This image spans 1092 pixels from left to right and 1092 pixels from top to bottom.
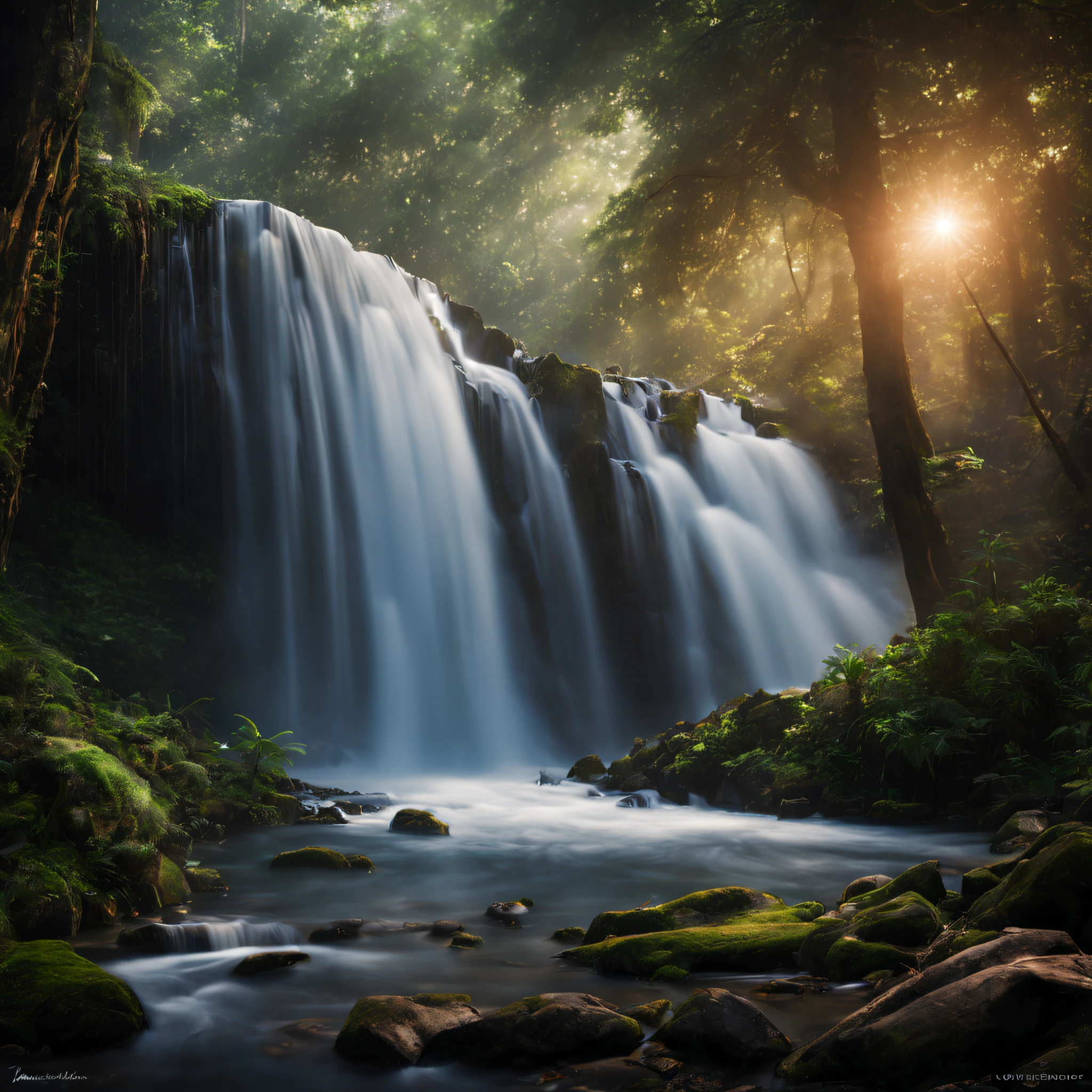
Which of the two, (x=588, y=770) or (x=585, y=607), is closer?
(x=588, y=770)

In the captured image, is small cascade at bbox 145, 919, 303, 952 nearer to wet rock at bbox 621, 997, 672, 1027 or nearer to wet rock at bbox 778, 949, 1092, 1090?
wet rock at bbox 621, 997, 672, 1027

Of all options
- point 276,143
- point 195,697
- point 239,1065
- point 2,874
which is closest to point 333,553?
point 195,697

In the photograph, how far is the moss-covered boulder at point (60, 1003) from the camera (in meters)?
3.14

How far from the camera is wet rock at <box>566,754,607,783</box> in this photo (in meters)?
11.7

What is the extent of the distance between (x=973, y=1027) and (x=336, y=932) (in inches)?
149

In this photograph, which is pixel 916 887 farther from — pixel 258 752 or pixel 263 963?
pixel 258 752

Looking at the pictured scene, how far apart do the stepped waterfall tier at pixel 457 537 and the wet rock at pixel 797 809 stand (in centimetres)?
576

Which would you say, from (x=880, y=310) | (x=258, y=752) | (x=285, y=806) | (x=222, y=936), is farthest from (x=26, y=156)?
(x=880, y=310)

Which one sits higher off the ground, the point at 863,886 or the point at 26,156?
the point at 26,156

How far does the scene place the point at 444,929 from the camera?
16.5 feet

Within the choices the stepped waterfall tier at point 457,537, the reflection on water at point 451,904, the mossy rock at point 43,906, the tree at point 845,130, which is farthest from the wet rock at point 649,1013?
the stepped waterfall tier at point 457,537

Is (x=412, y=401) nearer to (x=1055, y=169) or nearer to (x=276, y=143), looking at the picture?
(x=1055, y=169)

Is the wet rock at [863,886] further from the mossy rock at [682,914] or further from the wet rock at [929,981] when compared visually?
the wet rock at [929,981]

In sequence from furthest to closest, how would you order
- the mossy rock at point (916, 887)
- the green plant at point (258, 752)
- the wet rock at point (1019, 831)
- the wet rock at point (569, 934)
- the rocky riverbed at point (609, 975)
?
1. the green plant at point (258, 752)
2. the wet rock at point (1019, 831)
3. the wet rock at point (569, 934)
4. the mossy rock at point (916, 887)
5. the rocky riverbed at point (609, 975)
